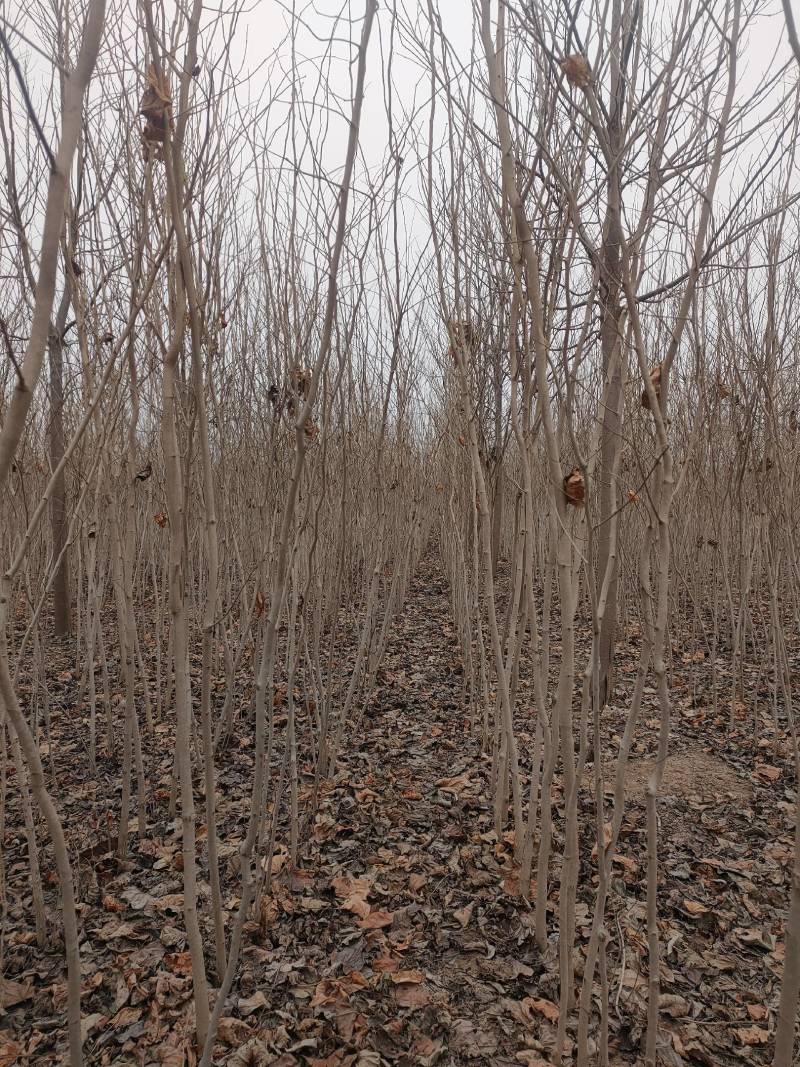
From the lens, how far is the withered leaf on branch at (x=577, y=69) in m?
1.25

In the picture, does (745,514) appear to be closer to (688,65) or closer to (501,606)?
(688,65)

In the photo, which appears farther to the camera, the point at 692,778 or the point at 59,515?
the point at 59,515

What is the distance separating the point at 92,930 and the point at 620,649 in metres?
4.06

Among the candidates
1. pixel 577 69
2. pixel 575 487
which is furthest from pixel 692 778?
pixel 577 69

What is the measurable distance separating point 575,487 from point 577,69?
2.65 feet

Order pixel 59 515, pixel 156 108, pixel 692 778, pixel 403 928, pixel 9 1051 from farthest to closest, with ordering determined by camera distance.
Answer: pixel 59 515
pixel 692 778
pixel 403 928
pixel 9 1051
pixel 156 108

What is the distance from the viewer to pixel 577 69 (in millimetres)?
1253

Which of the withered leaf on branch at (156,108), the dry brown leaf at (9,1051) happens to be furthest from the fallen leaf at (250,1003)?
the withered leaf on branch at (156,108)

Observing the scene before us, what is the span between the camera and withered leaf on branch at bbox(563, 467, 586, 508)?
4.25 feet

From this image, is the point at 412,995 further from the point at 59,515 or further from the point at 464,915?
the point at 59,515

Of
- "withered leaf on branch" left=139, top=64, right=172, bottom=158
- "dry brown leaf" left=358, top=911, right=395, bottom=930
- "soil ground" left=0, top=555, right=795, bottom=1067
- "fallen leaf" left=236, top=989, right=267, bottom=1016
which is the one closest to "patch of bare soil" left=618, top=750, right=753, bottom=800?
"soil ground" left=0, top=555, right=795, bottom=1067

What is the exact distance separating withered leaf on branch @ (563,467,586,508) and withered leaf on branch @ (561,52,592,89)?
747 mm

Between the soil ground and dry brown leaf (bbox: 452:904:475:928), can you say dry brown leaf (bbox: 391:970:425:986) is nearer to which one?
the soil ground

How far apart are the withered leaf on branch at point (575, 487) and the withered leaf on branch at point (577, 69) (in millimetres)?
747
